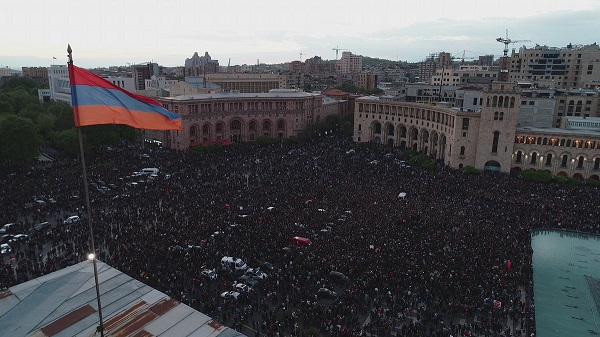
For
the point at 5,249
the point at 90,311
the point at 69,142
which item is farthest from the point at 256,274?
the point at 69,142

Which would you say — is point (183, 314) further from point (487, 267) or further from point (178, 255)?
point (487, 267)

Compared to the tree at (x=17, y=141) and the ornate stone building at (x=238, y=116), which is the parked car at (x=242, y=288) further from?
the ornate stone building at (x=238, y=116)

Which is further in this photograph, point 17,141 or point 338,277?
point 17,141

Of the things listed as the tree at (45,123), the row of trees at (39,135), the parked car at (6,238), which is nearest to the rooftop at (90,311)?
the parked car at (6,238)

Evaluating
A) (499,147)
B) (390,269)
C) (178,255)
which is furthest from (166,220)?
(499,147)

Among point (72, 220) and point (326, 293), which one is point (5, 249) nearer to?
point (72, 220)

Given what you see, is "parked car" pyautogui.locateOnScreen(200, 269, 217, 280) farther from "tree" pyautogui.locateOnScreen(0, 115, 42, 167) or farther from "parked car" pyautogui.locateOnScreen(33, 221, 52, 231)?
"tree" pyautogui.locateOnScreen(0, 115, 42, 167)
